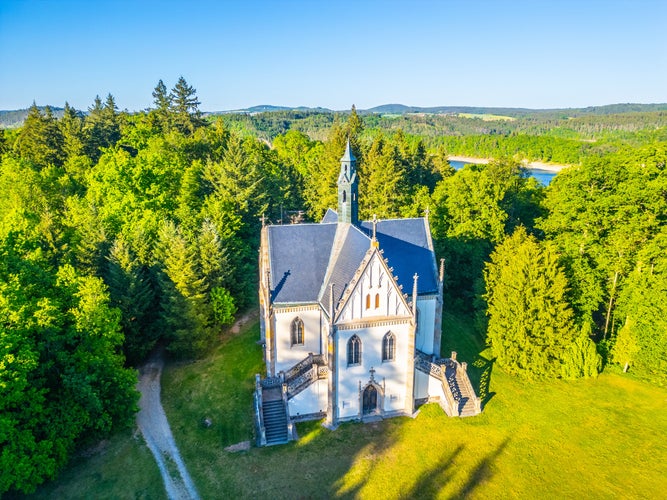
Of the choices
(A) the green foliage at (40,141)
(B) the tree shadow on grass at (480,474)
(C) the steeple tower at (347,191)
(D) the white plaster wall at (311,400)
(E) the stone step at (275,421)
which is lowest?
(B) the tree shadow on grass at (480,474)

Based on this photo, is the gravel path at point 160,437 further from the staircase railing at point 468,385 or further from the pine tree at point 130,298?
the staircase railing at point 468,385

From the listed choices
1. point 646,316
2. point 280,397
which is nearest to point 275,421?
point 280,397

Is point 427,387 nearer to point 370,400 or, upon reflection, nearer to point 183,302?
point 370,400

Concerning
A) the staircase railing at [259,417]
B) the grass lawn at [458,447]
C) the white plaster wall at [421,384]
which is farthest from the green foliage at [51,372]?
the white plaster wall at [421,384]

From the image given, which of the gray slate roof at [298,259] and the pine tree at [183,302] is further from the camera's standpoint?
the pine tree at [183,302]

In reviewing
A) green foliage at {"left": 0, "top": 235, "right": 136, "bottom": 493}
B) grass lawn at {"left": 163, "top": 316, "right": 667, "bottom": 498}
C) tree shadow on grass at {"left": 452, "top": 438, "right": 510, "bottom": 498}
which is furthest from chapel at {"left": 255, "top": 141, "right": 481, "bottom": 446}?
green foliage at {"left": 0, "top": 235, "right": 136, "bottom": 493}
